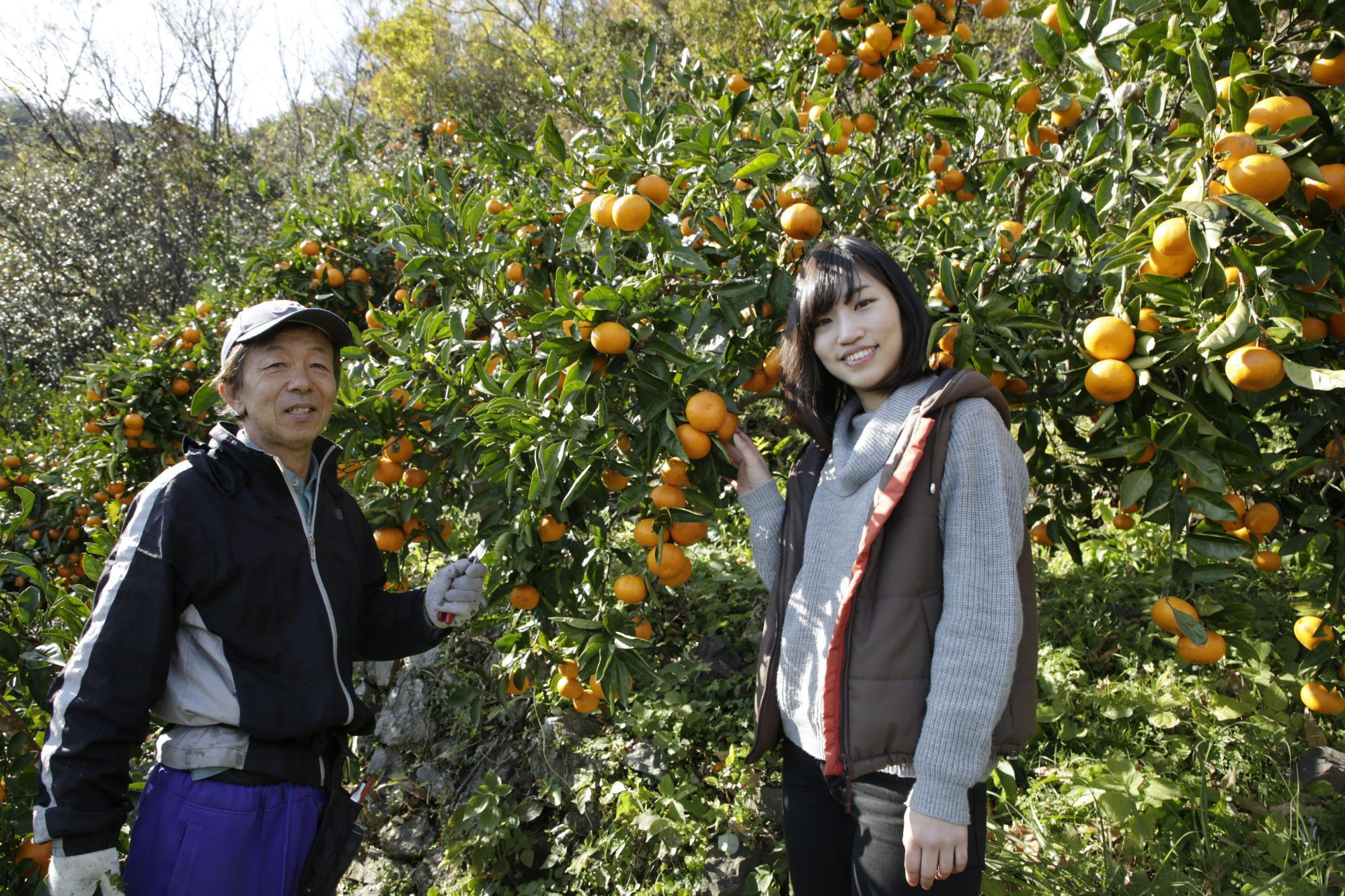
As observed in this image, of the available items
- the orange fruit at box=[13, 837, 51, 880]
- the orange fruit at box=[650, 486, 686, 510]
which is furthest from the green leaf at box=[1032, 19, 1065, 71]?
the orange fruit at box=[13, 837, 51, 880]

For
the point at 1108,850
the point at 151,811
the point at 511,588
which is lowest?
the point at 1108,850

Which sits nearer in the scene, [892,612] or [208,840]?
[892,612]

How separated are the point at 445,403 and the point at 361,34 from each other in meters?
15.0

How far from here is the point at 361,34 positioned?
14023 mm

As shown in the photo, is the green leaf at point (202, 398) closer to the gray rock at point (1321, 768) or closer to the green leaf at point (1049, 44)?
the green leaf at point (1049, 44)

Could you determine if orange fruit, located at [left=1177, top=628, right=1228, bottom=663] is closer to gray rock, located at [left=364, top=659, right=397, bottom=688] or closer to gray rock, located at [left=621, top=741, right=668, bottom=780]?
gray rock, located at [left=621, top=741, right=668, bottom=780]

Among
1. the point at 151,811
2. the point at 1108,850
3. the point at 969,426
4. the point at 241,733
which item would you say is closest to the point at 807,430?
the point at 969,426

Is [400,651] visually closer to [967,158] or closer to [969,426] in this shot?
[969,426]

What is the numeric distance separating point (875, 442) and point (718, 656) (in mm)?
2079

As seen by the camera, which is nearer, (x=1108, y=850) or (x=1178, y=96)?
(x=1178, y=96)

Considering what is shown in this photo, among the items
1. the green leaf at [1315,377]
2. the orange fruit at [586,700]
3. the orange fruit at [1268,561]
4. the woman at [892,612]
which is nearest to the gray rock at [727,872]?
the orange fruit at [586,700]

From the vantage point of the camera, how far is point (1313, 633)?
1.75 metres

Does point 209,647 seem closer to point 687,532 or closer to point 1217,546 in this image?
point 687,532

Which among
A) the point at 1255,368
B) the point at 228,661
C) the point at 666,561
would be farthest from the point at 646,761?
the point at 1255,368
